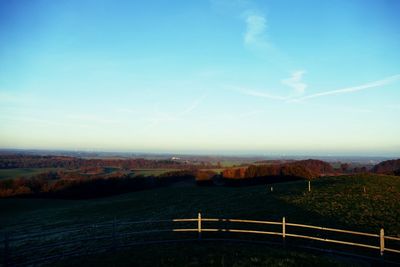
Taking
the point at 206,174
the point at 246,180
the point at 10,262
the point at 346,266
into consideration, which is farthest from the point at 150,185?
the point at 346,266

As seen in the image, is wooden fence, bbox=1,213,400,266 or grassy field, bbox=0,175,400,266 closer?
wooden fence, bbox=1,213,400,266

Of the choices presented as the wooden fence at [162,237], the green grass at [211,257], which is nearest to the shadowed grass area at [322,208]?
the wooden fence at [162,237]

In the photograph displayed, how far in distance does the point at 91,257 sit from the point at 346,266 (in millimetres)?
12224

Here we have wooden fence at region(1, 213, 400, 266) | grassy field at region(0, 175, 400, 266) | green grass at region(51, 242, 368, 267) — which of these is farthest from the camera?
grassy field at region(0, 175, 400, 266)

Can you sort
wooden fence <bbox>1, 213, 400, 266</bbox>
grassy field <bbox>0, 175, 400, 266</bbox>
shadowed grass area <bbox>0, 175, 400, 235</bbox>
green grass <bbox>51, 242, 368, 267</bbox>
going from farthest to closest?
1. shadowed grass area <bbox>0, 175, 400, 235</bbox>
2. grassy field <bbox>0, 175, 400, 266</bbox>
3. wooden fence <bbox>1, 213, 400, 266</bbox>
4. green grass <bbox>51, 242, 368, 267</bbox>

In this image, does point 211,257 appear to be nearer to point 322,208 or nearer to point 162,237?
point 162,237

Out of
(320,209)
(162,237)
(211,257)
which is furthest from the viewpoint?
(320,209)

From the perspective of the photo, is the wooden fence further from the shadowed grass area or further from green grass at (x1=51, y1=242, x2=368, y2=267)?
the shadowed grass area

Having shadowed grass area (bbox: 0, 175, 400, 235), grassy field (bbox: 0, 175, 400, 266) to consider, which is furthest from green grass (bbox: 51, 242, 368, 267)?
shadowed grass area (bbox: 0, 175, 400, 235)

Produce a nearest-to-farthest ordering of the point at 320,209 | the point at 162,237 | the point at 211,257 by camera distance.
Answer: the point at 211,257 < the point at 162,237 < the point at 320,209

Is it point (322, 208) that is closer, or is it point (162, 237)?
point (162, 237)

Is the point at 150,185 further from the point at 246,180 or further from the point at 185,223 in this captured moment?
the point at 185,223

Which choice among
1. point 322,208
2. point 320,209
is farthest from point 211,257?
point 322,208

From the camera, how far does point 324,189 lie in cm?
3862
